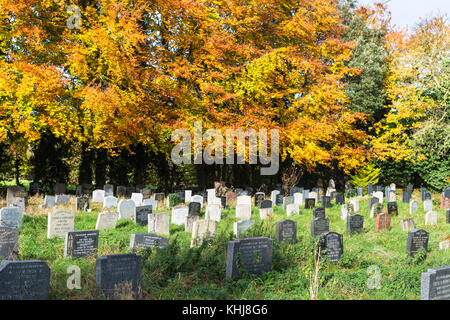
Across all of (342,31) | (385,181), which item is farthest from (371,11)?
(385,181)

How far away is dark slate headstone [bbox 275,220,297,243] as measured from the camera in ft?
33.1

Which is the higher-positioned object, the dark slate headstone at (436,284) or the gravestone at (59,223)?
the gravestone at (59,223)

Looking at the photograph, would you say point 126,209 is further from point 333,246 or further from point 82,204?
point 333,246

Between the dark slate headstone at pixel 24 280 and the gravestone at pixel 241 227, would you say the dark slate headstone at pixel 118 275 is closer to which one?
the dark slate headstone at pixel 24 280

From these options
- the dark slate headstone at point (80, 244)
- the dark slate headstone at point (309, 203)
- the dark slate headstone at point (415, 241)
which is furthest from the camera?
the dark slate headstone at point (309, 203)

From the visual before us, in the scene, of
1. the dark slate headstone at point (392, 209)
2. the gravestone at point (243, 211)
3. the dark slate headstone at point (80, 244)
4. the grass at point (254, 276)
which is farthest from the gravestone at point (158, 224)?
the dark slate headstone at point (392, 209)

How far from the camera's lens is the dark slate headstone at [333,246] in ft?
29.1

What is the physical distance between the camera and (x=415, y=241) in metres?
9.77

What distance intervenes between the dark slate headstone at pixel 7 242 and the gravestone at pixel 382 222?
390 inches

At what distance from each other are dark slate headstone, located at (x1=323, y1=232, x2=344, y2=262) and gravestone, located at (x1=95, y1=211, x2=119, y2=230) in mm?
5927

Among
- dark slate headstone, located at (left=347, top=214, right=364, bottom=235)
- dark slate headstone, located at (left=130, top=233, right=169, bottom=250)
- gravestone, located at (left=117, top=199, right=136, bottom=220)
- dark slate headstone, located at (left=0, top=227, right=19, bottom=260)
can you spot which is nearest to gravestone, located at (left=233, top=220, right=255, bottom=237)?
dark slate headstone, located at (left=130, top=233, right=169, bottom=250)

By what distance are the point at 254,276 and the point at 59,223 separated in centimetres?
561

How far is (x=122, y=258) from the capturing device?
6.50 m

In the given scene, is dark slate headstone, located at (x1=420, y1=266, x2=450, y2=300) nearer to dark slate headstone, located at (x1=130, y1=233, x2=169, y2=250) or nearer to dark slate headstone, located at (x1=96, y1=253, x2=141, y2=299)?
dark slate headstone, located at (x1=96, y1=253, x2=141, y2=299)
